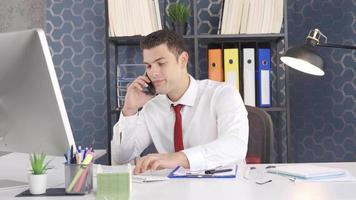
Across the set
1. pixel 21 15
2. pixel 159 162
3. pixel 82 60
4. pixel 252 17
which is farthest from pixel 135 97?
pixel 21 15

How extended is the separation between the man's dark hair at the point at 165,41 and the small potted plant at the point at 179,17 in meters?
0.71

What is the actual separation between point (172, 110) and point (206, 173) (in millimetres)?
630

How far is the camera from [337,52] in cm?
307

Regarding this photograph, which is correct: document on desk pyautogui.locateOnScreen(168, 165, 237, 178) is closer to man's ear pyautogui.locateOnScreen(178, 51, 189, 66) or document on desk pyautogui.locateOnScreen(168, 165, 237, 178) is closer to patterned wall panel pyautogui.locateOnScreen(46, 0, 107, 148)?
man's ear pyautogui.locateOnScreen(178, 51, 189, 66)

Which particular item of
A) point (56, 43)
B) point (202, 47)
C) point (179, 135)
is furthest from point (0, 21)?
point (179, 135)

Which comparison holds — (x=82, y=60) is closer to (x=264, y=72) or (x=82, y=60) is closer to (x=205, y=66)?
(x=205, y=66)

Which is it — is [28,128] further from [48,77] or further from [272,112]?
[272,112]

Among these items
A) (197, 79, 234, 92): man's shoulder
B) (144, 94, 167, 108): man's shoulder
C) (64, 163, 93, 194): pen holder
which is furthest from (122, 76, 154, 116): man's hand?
(64, 163, 93, 194): pen holder

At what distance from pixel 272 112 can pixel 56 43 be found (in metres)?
1.43

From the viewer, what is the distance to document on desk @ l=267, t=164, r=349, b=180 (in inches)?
58.9

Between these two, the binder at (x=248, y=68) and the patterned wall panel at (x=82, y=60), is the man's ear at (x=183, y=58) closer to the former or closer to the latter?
the binder at (x=248, y=68)

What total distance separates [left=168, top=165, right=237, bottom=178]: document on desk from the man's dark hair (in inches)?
24.9

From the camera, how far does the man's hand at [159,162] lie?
153cm

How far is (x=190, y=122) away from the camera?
2139 mm
